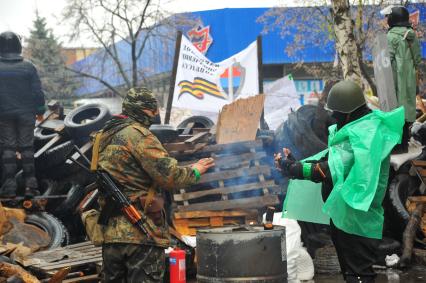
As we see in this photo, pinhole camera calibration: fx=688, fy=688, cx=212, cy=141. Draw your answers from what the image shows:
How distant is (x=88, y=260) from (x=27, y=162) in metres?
2.70

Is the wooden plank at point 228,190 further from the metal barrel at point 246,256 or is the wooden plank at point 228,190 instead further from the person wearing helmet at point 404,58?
the metal barrel at point 246,256

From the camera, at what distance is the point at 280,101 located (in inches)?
598

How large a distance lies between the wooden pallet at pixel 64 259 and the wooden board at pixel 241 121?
251 centimetres

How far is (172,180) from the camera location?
479 centimetres

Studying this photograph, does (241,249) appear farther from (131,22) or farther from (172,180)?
(131,22)

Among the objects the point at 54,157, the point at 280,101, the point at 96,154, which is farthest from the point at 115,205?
the point at 280,101

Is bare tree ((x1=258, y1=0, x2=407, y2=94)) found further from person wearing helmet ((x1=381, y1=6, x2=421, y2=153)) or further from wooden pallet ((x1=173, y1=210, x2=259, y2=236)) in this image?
wooden pallet ((x1=173, y1=210, x2=259, y2=236))

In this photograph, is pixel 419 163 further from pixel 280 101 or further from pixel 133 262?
pixel 280 101

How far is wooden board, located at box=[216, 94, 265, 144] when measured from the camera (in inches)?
366

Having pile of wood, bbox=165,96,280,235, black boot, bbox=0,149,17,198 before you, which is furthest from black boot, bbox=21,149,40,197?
pile of wood, bbox=165,96,280,235

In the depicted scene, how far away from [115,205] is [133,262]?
418mm

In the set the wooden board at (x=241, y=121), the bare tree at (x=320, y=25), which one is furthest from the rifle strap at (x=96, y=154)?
the bare tree at (x=320, y=25)

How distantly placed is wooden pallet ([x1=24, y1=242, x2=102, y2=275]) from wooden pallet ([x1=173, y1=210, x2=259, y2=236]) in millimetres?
1277

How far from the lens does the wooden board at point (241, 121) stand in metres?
9.30
